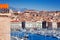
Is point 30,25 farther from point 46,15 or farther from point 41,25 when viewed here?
point 46,15

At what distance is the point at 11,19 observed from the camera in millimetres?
1819

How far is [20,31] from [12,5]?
45cm

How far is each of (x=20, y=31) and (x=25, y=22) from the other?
170 millimetres

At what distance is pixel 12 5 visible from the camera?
1830 millimetres

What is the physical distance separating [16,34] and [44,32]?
46cm

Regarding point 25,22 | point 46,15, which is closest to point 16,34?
point 25,22

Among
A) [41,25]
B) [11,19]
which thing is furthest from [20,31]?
[41,25]

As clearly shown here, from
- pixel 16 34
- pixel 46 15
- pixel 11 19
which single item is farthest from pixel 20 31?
pixel 46 15

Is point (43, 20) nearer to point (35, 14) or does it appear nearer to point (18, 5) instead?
point (35, 14)

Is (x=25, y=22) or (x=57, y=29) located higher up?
(x=25, y=22)

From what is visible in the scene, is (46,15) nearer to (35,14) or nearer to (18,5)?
(35,14)

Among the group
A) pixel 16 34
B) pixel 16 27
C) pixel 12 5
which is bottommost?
pixel 16 34

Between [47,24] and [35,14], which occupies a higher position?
[35,14]

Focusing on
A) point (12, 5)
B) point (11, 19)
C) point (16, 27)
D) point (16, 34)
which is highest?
point (12, 5)
